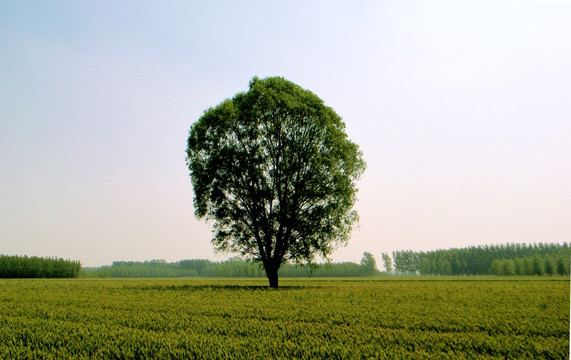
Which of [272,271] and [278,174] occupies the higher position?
[278,174]

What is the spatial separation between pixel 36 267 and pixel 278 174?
130m

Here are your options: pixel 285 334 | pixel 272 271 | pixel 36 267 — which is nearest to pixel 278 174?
pixel 272 271

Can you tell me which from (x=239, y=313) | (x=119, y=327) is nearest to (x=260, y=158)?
(x=239, y=313)

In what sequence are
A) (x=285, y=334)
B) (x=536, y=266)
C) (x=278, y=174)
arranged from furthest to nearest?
(x=536, y=266)
(x=278, y=174)
(x=285, y=334)

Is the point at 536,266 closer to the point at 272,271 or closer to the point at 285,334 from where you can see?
the point at 272,271

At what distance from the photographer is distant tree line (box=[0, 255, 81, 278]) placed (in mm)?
125875

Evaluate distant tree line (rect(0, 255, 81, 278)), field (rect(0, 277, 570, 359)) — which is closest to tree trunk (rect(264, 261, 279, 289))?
field (rect(0, 277, 570, 359))

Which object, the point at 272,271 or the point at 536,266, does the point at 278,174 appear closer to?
the point at 272,271

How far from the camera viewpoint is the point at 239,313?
49.4 ft

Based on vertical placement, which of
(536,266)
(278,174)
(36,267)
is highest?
(278,174)

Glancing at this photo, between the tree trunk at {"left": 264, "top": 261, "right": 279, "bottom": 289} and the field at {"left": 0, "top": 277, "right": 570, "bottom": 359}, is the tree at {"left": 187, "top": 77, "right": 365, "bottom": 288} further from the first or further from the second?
the field at {"left": 0, "top": 277, "right": 570, "bottom": 359}

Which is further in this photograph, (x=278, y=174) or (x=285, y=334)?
(x=278, y=174)

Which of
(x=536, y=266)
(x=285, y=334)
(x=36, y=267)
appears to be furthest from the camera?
(x=536, y=266)

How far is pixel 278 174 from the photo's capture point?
34.4m
